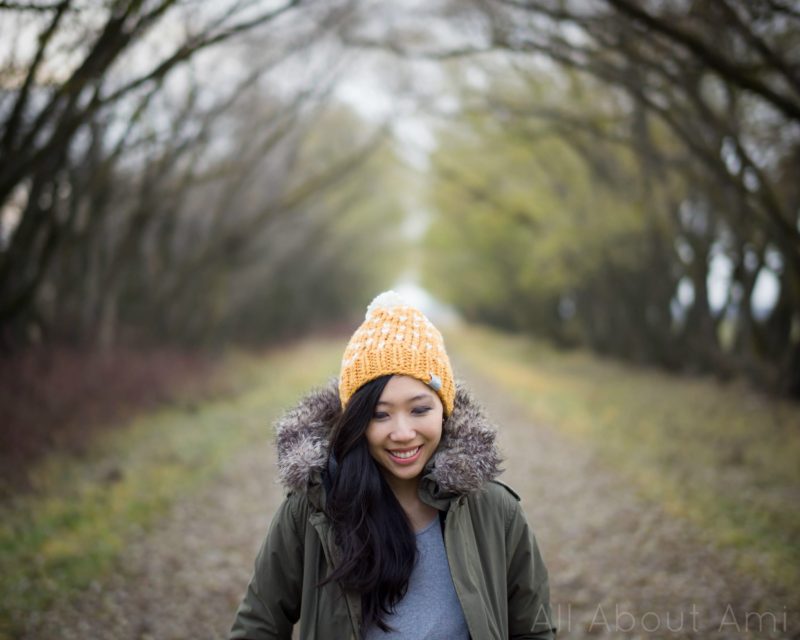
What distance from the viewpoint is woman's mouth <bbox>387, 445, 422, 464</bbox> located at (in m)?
2.32

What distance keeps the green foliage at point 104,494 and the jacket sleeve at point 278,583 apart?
63.1 inches

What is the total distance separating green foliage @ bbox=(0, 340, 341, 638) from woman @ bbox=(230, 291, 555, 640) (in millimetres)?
1592

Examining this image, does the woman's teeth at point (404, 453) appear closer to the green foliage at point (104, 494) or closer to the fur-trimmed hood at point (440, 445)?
the fur-trimmed hood at point (440, 445)

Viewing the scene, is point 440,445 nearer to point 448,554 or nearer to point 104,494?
point 448,554

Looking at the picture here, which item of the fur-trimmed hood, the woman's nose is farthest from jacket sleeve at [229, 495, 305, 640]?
the woman's nose

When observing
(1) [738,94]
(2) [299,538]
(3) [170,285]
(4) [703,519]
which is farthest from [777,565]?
(3) [170,285]

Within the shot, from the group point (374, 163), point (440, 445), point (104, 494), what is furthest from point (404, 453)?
point (374, 163)

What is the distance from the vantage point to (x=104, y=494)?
6.58 m

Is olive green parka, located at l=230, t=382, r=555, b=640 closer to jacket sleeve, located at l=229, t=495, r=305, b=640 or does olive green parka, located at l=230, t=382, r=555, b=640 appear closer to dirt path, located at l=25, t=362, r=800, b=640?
jacket sleeve, located at l=229, t=495, r=305, b=640

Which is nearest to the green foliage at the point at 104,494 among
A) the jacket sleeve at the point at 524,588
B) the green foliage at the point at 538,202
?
the jacket sleeve at the point at 524,588

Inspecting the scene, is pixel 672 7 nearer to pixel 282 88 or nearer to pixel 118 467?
pixel 282 88

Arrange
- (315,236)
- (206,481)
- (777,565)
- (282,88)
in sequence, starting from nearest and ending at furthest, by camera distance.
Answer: (777,565) → (206,481) → (282,88) → (315,236)

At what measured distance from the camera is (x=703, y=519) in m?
6.18

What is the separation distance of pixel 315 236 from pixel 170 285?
256 inches
